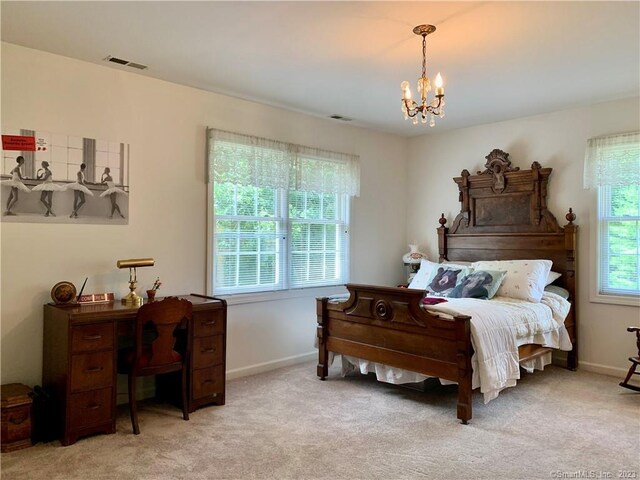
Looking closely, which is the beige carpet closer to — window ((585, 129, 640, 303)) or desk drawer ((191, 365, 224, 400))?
desk drawer ((191, 365, 224, 400))

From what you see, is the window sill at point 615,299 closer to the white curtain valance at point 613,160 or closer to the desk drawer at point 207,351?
the white curtain valance at point 613,160

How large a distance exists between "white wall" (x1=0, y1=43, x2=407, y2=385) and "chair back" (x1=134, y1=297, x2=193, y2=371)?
28.3 inches

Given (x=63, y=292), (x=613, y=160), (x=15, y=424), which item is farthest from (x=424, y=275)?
(x=15, y=424)

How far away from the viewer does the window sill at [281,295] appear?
14.1 ft

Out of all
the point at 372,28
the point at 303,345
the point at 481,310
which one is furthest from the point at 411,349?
the point at 372,28

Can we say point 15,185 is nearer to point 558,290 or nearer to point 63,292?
point 63,292

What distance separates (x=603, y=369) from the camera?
442cm

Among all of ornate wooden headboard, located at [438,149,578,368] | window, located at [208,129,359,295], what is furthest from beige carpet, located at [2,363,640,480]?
ornate wooden headboard, located at [438,149,578,368]

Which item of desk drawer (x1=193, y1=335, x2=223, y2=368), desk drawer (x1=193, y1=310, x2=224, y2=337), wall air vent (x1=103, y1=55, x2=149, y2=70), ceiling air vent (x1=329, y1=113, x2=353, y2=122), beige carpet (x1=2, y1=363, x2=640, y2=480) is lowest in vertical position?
beige carpet (x1=2, y1=363, x2=640, y2=480)

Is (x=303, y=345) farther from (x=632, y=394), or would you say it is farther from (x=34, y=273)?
(x=632, y=394)

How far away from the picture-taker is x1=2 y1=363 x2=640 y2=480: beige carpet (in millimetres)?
2553

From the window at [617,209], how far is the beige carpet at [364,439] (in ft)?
3.38

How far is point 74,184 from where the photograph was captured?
338 centimetres

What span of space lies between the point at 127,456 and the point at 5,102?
7.97 feet
